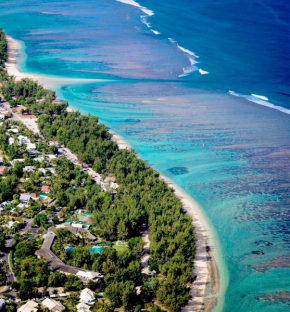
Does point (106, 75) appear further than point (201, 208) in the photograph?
Yes

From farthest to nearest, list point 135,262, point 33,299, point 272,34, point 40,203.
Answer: point 272,34, point 40,203, point 135,262, point 33,299

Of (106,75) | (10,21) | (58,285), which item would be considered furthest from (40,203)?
(10,21)

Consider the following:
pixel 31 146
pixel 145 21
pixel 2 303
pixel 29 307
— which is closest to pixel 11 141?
pixel 31 146

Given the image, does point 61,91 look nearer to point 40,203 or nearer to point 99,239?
point 40,203

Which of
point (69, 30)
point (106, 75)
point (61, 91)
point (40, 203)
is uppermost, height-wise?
point (69, 30)

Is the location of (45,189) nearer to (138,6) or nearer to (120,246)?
(120,246)

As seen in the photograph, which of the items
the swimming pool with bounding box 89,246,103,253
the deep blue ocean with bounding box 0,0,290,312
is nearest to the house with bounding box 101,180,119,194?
the deep blue ocean with bounding box 0,0,290,312
